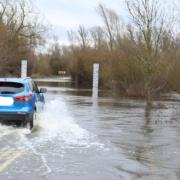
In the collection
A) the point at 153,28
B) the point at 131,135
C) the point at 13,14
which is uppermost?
the point at 13,14

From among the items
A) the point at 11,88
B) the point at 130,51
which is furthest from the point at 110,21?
the point at 11,88

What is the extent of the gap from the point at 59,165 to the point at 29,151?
5.19 feet

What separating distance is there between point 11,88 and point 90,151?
4227 mm

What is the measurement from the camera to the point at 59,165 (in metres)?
8.51

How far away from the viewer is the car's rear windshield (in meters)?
13.4

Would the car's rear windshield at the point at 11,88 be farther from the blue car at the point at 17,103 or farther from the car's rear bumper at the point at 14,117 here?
the car's rear bumper at the point at 14,117

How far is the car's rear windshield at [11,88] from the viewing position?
13.4m

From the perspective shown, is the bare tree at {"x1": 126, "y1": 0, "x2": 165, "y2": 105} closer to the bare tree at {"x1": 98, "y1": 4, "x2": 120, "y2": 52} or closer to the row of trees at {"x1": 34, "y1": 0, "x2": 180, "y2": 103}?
the row of trees at {"x1": 34, "y1": 0, "x2": 180, "y2": 103}

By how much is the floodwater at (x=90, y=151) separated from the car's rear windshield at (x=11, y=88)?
1.01m

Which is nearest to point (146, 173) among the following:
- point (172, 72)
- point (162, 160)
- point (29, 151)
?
point (162, 160)

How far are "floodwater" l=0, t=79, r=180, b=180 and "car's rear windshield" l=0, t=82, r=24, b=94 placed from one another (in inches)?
39.9

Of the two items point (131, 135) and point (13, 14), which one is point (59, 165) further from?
point (13, 14)

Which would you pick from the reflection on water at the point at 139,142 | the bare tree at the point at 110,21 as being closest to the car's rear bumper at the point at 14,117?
the reflection on water at the point at 139,142

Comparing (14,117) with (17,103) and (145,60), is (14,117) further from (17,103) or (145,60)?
(145,60)
